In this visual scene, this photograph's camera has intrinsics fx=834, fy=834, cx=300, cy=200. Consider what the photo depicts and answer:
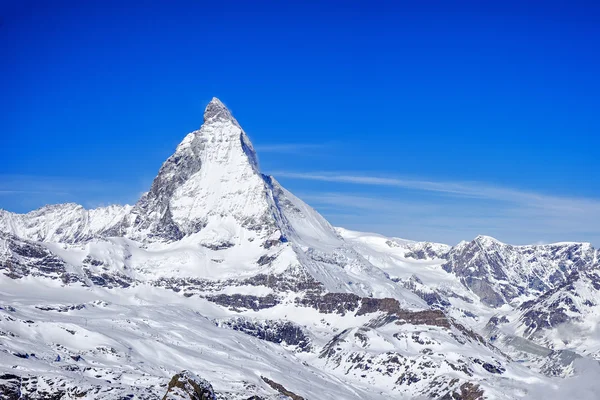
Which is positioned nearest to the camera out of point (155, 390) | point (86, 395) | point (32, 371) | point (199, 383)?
point (199, 383)

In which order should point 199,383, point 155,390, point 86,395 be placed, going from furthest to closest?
point 155,390 → point 86,395 → point 199,383

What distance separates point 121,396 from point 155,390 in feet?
61.7

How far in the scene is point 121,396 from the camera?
159 metres

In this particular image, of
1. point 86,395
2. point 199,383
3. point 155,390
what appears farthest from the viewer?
point 155,390

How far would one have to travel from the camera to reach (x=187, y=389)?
145625mm

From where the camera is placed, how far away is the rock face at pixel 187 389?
142000mm

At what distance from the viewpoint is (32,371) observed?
189 metres

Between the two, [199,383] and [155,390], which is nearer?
[199,383]

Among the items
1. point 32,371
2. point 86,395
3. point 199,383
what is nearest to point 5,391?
point 86,395

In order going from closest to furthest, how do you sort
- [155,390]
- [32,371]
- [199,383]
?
[199,383], [155,390], [32,371]

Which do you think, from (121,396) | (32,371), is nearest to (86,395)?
(121,396)

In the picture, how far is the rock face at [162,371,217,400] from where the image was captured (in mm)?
142000

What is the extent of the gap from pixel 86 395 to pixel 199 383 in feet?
84.7

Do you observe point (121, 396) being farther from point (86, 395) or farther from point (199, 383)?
point (199, 383)
